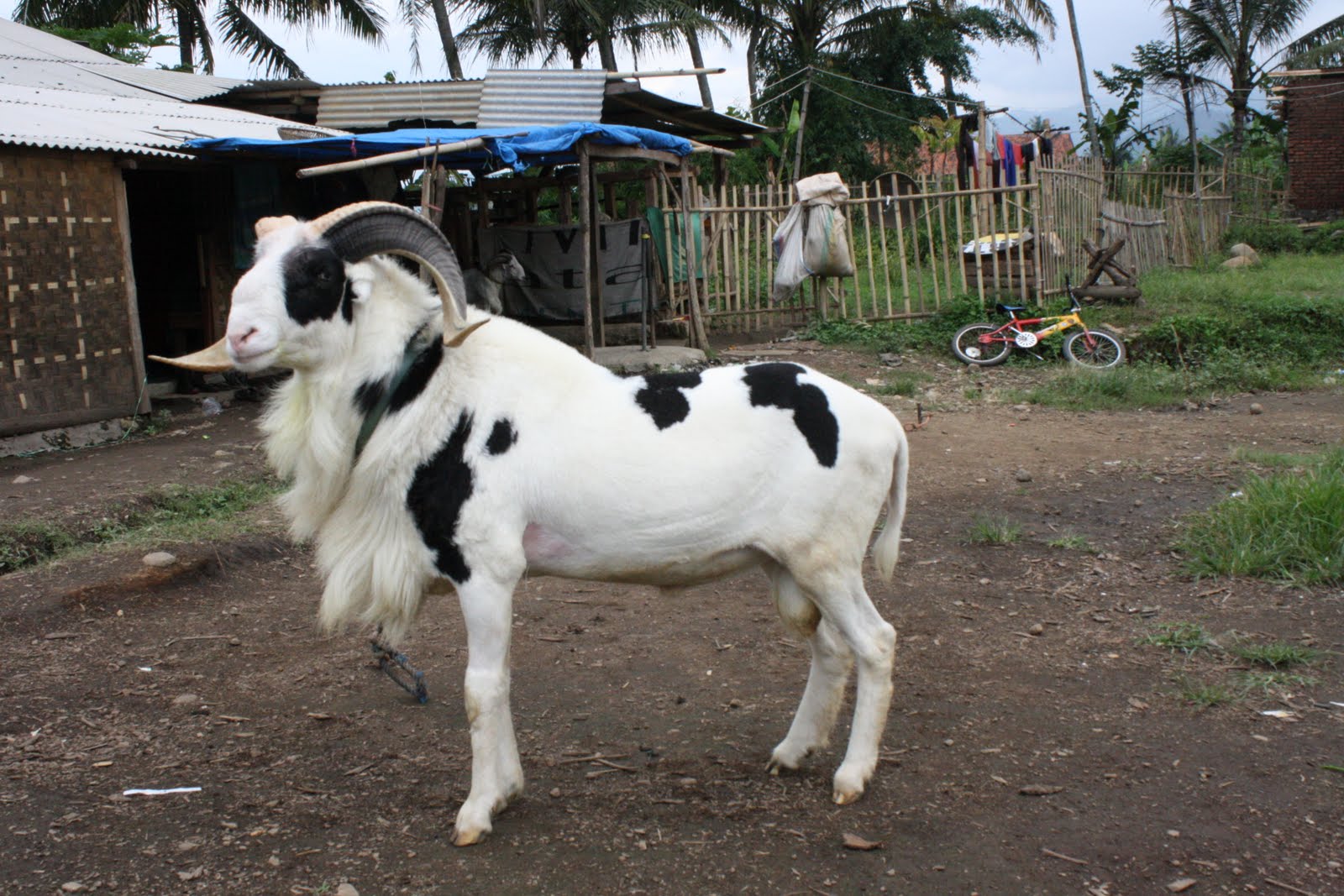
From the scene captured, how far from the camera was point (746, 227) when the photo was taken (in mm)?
14914

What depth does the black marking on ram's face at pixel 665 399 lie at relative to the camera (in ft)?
11.5

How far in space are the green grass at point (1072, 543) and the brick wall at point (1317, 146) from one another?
2444 centimetres

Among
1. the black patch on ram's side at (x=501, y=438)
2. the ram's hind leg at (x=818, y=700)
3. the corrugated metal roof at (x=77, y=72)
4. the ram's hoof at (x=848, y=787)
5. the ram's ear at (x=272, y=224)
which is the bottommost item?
the ram's hoof at (x=848, y=787)

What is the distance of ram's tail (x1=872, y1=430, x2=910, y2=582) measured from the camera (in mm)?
3842

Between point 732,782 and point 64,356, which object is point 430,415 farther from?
point 64,356

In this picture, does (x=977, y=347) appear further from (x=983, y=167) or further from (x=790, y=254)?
(x=983, y=167)

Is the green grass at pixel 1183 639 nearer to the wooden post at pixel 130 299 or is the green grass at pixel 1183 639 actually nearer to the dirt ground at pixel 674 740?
the dirt ground at pixel 674 740

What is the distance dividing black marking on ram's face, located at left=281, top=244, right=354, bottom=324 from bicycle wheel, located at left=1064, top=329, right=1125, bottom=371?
33.5 feet

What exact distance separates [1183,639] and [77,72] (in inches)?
559

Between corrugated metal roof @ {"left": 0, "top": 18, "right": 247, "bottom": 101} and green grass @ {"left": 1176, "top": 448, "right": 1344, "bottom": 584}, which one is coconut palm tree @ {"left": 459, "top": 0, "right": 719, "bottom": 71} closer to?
corrugated metal roof @ {"left": 0, "top": 18, "right": 247, "bottom": 101}

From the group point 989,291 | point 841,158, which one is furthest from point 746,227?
point 841,158

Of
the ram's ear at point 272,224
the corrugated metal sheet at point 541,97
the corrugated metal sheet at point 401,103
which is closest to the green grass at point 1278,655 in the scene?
the ram's ear at point 272,224

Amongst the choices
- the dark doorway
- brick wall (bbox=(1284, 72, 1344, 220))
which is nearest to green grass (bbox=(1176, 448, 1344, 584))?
the dark doorway

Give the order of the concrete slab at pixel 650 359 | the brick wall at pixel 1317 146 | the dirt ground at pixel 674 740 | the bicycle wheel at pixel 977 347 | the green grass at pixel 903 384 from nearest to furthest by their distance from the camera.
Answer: the dirt ground at pixel 674 740 → the green grass at pixel 903 384 → the concrete slab at pixel 650 359 → the bicycle wheel at pixel 977 347 → the brick wall at pixel 1317 146
